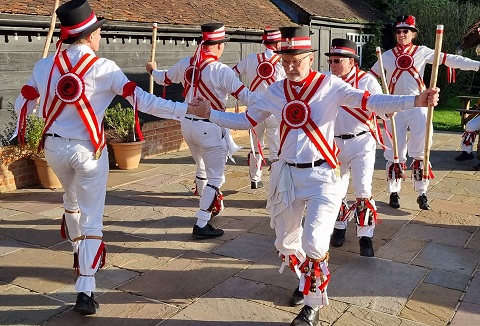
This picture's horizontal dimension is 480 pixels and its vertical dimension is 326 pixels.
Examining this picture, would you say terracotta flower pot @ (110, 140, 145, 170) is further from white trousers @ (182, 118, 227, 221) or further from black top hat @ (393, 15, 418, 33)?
black top hat @ (393, 15, 418, 33)

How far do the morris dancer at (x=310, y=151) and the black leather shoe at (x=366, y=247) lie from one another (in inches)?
58.6

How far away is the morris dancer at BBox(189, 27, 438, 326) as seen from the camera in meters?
3.81

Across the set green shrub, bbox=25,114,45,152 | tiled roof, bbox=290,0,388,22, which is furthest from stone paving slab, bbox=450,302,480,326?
tiled roof, bbox=290,0,388,22

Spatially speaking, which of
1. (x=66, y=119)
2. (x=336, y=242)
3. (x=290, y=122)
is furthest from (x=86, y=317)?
(x=336, y=242)

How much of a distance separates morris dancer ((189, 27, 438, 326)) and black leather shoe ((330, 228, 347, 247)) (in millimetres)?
1637

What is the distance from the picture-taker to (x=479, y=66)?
6621 mm

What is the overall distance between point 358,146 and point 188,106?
78.5 inches

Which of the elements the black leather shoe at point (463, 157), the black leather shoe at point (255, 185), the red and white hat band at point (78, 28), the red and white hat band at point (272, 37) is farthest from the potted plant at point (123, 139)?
the black leather shoe at point (463, 157)

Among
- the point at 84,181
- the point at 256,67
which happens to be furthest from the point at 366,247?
the point at 256,67

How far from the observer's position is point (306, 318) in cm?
379

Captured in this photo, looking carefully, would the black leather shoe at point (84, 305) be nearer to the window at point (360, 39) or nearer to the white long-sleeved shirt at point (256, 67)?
the white long-sleeved shirt at point (256, 67)

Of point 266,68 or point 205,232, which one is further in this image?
point 266,68

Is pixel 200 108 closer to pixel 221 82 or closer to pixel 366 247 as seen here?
pixel 221 82

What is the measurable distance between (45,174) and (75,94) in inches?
172
